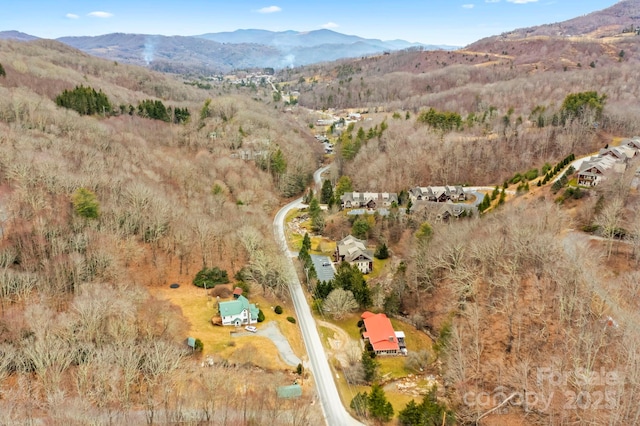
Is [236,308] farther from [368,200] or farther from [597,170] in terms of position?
[597,170]

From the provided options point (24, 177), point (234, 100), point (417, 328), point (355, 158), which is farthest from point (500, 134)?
point (24, 177)

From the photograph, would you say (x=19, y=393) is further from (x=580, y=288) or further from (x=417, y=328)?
(x=580, y=288)

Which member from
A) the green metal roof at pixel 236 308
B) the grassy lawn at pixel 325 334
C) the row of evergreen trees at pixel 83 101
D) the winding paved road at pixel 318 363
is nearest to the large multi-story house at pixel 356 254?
the winding paved road at pixel 318 363

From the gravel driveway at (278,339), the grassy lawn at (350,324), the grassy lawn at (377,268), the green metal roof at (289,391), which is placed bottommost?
the grassy lawn at (350,324)

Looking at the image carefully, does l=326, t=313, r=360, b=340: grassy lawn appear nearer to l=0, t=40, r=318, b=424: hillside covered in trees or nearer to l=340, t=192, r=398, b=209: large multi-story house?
l=0, t=40, r=318, b=424: hillside covered in trees

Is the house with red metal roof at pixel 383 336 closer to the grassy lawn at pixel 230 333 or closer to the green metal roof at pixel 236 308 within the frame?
the grassy lawn at pixel 230 333

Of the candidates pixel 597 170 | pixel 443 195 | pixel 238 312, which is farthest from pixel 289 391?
pixel 597 170
